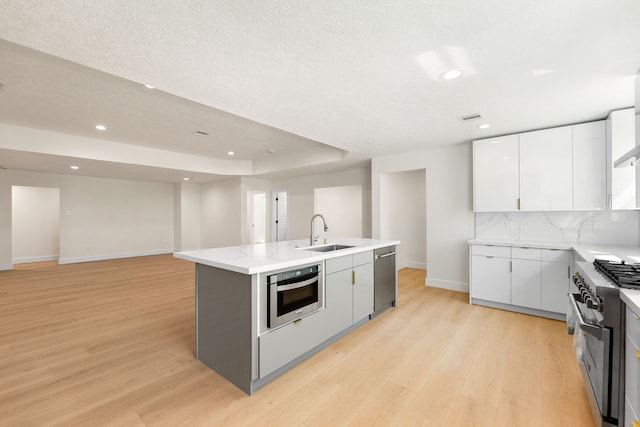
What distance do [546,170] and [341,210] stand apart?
5.44 m

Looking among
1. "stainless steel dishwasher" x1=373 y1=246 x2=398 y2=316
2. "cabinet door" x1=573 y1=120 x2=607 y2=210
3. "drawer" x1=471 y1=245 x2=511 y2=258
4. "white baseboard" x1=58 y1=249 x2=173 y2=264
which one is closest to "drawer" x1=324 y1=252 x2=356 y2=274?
"stainless steel dishwasher" x1=373 y1=246 x2=398 y2=316

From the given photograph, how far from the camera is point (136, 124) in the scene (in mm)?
4125

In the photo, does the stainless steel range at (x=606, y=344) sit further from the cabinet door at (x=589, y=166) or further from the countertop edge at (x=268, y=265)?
the cabinet door at (x=589, y=166)

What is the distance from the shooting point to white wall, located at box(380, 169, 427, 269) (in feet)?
20.5

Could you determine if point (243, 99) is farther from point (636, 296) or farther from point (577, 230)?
point (577, 230)

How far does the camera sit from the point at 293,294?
2.16 meters

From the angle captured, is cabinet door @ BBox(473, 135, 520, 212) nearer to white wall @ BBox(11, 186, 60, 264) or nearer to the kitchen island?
the kitchen island

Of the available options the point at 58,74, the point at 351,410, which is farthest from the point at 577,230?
the point at 58,74

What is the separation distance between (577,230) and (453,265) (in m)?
1.60

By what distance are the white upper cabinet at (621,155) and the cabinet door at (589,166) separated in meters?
0.13

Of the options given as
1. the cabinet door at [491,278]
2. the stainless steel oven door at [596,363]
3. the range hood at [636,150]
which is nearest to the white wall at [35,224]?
the cabinet door at [491,278]

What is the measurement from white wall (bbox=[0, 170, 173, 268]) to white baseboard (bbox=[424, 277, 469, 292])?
820 centimetres

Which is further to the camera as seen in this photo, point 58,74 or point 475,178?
point 475,178

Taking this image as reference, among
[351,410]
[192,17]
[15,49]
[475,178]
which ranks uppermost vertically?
[15,49]
